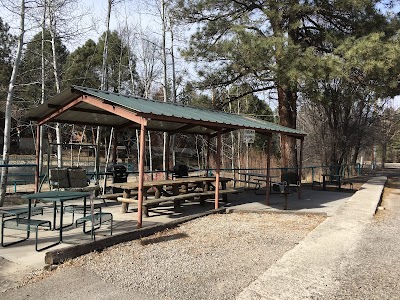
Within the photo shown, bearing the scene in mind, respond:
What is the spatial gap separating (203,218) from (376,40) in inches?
319

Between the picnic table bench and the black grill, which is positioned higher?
the black grill

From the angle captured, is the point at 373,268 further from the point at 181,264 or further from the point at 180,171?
the point at 180,171

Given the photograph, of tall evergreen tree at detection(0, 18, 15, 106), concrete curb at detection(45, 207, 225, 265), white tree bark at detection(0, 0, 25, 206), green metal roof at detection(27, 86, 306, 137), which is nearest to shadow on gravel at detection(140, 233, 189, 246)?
concrete curb at detection(45, 207, 225, 265)

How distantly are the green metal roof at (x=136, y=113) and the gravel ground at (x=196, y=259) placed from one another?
2090mm

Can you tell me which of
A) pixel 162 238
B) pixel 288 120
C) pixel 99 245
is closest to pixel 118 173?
pixel 162 238

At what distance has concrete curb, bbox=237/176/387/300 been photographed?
11.9 feet

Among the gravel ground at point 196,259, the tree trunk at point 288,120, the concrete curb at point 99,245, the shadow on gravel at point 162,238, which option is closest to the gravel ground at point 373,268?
the gravel ground at point 196,259

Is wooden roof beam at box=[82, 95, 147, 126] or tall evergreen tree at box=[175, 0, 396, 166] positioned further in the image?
tall evergreen tree at box=[175, 0, 396, 166]

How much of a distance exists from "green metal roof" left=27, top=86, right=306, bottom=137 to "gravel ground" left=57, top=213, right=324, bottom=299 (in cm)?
209

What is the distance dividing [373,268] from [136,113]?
13.6 feet

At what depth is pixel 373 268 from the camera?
14.9ft

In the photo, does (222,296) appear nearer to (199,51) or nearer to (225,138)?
(199,51)

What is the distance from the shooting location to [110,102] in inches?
254

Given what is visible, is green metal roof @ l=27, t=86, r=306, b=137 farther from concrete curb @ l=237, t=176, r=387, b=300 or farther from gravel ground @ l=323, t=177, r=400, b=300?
gravel ground @ l=323, t=177, r=400, b=300
